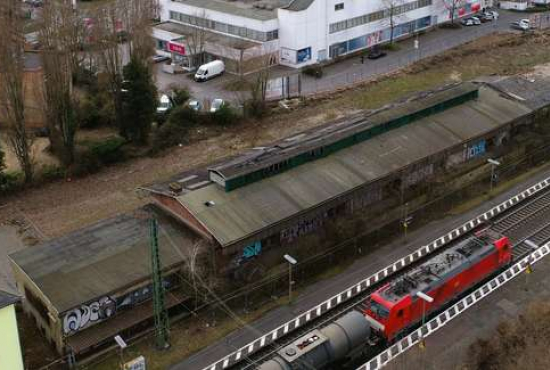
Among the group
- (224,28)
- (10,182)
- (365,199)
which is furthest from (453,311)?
(224,28)

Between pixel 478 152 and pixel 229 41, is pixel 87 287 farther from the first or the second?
pixel 229 41

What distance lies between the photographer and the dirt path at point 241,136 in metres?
51.9

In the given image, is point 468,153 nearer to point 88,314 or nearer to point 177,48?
point 88,314

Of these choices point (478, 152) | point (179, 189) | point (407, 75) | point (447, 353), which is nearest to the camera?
point (447, 353)

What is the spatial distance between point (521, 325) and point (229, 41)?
179 ft

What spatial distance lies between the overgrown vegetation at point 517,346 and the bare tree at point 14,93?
123ft

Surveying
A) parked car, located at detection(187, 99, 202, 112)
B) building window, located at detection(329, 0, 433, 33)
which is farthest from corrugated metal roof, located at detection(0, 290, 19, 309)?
building window, located at detection(329, 0, 433, 33)

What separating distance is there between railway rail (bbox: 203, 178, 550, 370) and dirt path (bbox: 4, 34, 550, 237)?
754 inches

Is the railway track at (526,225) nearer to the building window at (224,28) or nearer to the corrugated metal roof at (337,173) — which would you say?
the corrugated metal roof at (337,173)

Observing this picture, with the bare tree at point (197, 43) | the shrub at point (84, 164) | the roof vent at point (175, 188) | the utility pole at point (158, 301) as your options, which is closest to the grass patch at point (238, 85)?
the bare tree at point (197, 43)

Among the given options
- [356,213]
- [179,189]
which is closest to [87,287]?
[179,189]

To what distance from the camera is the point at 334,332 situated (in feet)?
109

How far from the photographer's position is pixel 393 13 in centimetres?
8894

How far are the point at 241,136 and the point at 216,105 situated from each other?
20.1 ft
